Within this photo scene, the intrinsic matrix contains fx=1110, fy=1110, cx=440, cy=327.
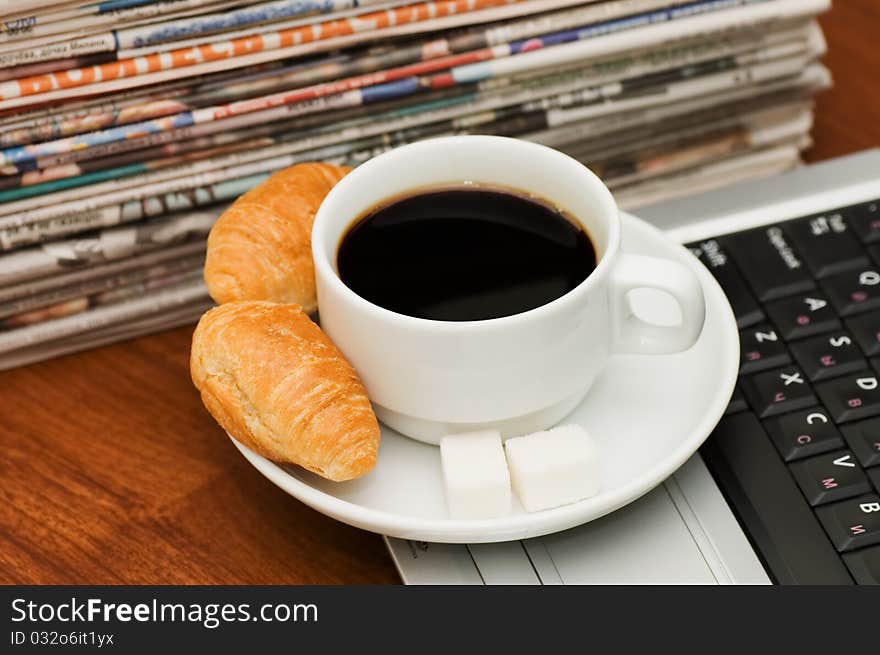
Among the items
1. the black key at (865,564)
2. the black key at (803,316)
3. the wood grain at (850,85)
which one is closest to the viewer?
the black key at (865,564)

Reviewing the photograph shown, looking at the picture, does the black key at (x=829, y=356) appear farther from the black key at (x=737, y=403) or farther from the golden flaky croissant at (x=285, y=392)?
the golden flaky croissant at (x=285, y=392)

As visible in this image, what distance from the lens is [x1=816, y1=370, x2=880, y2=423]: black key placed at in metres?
0.55

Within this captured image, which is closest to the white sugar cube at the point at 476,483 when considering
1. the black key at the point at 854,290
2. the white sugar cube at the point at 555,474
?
the white sugar cube at the point at 555,474

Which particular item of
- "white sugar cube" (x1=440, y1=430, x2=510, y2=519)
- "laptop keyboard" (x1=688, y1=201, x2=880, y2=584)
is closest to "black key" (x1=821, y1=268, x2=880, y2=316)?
"laptop keyboard" (x1=688, y1=201, x2=880, y2=584)

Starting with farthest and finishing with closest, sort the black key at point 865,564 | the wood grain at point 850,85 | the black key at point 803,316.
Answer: the wood grain at point 850,85
the black key at point 803,316
the black key at point 865,564

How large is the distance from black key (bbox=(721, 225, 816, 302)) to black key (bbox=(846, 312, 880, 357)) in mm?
32

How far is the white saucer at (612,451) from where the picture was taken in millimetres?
495

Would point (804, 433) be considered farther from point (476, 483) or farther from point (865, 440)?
point (476, 483)

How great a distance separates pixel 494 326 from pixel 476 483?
0.07 m

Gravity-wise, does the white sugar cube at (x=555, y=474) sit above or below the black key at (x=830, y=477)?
above

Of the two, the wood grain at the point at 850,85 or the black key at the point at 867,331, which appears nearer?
the black key at the point at 867,331

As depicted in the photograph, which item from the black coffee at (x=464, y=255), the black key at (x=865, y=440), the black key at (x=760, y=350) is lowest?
the black key at (x=865, y=440)

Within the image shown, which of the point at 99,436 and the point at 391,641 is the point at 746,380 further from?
the point at 99,436

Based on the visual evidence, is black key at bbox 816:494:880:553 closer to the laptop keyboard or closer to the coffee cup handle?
the laptop keyboard
